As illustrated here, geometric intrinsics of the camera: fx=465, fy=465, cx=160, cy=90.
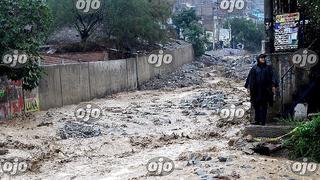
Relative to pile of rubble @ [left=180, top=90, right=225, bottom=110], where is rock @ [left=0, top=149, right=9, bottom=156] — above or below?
above

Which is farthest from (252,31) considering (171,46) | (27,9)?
(27,9)

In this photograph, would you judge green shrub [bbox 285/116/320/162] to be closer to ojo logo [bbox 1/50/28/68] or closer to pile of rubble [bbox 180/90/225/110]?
ojo logo [bbox 1/50/28/68]

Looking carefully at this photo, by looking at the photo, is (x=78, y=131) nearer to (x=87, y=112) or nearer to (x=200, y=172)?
(x=87, y=112)

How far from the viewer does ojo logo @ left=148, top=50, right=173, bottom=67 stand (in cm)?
3728

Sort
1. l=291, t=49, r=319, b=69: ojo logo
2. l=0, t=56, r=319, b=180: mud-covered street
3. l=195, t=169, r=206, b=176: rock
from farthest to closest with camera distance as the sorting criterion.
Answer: l=291, t=49, r=319, b=69: ojo logo, l=0, t=56, r=319, b=180: mud-covered street, l=195, t=169, r=206, b=176: rock

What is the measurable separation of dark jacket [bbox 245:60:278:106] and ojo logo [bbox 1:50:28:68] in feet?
30.9

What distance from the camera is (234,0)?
36.0m

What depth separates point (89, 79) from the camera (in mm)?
25797

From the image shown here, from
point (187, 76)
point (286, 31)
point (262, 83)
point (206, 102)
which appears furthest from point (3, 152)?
point (187, 76)

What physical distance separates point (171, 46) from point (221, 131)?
36.8m

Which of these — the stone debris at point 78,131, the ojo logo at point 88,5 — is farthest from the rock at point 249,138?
the ojo logo at point 88,5

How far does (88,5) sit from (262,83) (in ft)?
80.5

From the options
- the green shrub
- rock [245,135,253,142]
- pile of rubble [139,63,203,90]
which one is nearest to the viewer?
the green shrub

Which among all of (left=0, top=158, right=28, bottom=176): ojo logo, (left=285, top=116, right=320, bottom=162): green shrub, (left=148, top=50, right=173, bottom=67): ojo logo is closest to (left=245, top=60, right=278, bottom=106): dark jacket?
(left=285, top=116, right=320, bottom=162): green shrub
